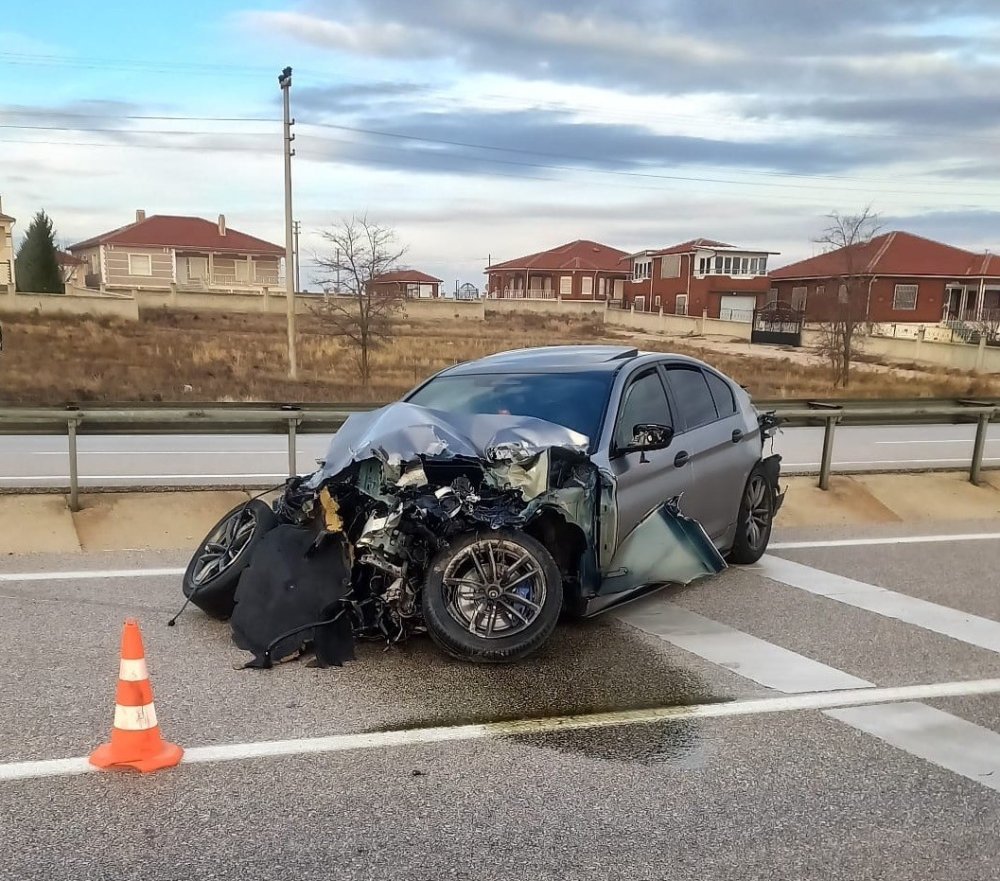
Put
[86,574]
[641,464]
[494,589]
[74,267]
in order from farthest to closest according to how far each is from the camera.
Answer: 1. [74,267]
2. [86,574]
3. [641,464]
4. [494,589]

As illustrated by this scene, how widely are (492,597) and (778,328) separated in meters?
52.6

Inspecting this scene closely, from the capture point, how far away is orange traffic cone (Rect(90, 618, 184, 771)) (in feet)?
12.5

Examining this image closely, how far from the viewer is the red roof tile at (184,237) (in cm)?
7600

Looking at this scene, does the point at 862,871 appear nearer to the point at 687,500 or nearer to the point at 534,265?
the point at 687,500

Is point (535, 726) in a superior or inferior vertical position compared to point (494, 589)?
inferior

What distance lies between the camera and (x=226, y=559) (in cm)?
568

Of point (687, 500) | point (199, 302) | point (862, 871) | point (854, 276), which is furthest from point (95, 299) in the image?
point (862, 871)

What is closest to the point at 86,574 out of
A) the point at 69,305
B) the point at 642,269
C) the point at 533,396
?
the point at 533,396

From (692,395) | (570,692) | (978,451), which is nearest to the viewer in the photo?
(570,692)

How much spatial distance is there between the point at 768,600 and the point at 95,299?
43041 mm

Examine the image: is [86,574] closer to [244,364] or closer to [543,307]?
[244,364]

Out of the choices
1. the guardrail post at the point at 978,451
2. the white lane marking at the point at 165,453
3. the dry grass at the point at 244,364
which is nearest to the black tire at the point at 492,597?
the guardrail post at the point at 978,451

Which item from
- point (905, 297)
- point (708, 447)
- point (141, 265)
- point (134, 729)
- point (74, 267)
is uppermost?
point (141, 265)

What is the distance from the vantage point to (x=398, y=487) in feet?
16.5
